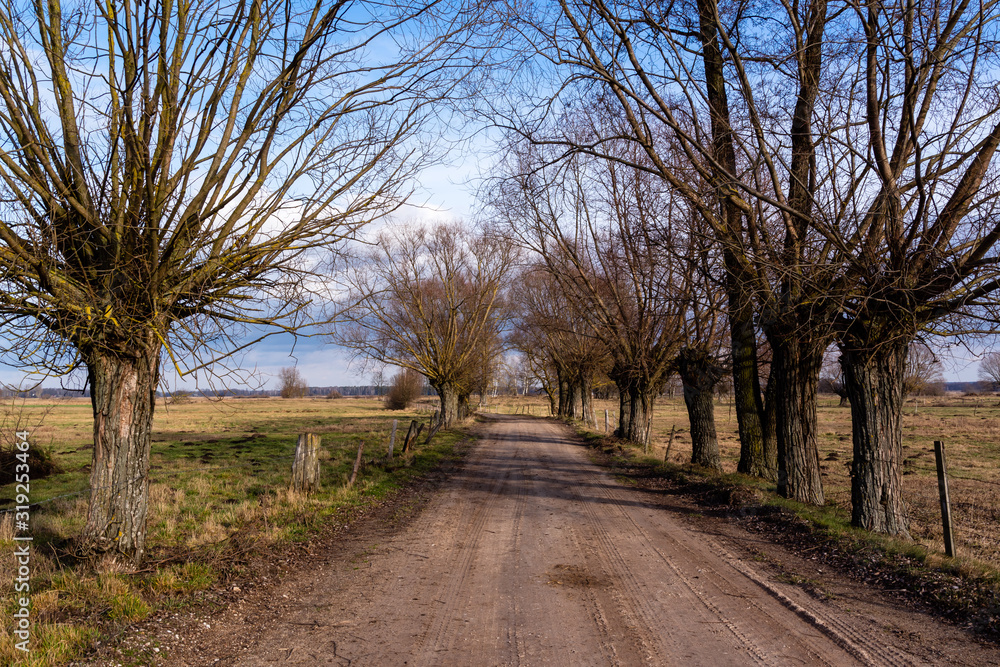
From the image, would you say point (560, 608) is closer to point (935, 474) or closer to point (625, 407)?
point (935, 474)

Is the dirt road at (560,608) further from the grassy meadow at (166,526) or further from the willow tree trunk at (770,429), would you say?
the willow tree trunk at (770,429)

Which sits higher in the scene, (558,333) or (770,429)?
(558,333)

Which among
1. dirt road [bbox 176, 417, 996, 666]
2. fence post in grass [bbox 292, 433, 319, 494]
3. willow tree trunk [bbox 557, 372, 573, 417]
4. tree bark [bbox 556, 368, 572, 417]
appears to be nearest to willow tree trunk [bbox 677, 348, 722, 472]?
dirt road [bbox 176, 417, 996, 666]

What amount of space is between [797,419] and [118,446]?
10130 mm

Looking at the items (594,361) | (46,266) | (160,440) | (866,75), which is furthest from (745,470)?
(160,440)

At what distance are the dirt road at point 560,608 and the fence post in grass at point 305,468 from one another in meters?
3.02

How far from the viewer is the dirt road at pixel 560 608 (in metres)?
4.34

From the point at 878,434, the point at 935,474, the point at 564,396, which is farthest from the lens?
the point at 564,396

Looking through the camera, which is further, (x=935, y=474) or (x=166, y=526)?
(x=935, y=474)

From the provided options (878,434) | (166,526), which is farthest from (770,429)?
(166,526)

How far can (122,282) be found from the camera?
18.1 ft

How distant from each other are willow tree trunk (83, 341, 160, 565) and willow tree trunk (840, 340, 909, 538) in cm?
884

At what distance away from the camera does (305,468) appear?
1080 cm

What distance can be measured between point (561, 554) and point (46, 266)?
596 cm
